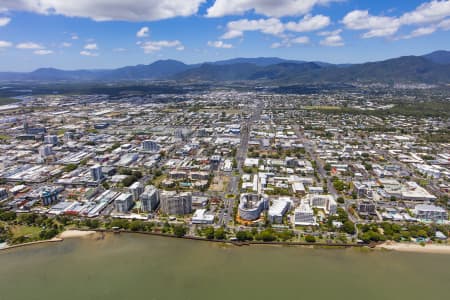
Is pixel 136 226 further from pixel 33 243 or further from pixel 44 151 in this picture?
pixel 44 151

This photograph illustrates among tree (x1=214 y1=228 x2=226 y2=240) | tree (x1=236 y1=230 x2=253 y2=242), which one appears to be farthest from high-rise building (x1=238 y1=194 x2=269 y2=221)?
tree (x1=214 y1=228 x2=226 y2=240)

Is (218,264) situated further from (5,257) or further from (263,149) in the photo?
(263,149)

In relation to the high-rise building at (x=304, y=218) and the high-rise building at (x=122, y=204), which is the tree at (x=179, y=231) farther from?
the high-rise building at (x=304, y=218)

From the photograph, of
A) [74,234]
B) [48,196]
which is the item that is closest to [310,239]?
[74,234]

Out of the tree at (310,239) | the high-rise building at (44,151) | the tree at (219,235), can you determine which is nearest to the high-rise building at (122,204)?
the tree at (219,235)

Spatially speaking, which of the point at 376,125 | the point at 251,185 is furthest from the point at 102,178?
the point at 376,125

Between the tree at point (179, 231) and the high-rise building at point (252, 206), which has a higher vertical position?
the high-rise building at point (252, 206)
